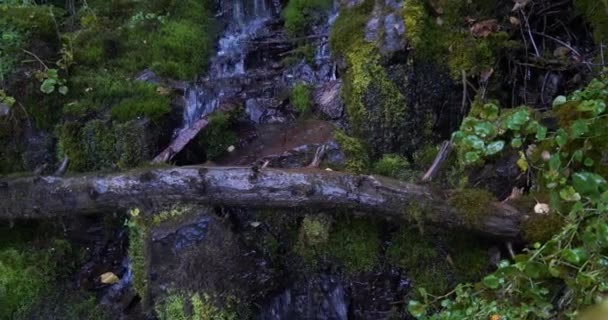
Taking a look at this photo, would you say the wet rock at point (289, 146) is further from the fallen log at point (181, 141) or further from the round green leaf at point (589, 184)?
the round green leaf at point (589, 184)

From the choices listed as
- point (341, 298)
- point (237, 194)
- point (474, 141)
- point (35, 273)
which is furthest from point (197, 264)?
point (474, 141)

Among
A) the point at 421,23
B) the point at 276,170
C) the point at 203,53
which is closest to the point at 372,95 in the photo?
the point at 421,23

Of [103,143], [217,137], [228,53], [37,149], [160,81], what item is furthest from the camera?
[228,53]

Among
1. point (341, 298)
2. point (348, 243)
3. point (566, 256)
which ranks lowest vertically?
point (341, 298)

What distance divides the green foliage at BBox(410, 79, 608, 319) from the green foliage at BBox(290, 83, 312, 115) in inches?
94.8

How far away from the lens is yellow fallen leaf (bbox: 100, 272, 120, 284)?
4.62 metres

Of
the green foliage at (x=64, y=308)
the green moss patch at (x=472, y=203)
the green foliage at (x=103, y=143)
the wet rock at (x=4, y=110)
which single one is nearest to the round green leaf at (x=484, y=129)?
the green moss patch at (x=472, y=203)

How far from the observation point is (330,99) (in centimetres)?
495

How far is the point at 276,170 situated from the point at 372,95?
1087mm

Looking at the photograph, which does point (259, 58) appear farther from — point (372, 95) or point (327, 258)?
point (327, 258)

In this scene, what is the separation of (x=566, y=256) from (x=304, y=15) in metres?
4.15

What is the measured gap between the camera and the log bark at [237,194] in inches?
136

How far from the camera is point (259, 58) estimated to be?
5895 millimetres

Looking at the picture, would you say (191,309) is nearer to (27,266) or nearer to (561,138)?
(27,266)
